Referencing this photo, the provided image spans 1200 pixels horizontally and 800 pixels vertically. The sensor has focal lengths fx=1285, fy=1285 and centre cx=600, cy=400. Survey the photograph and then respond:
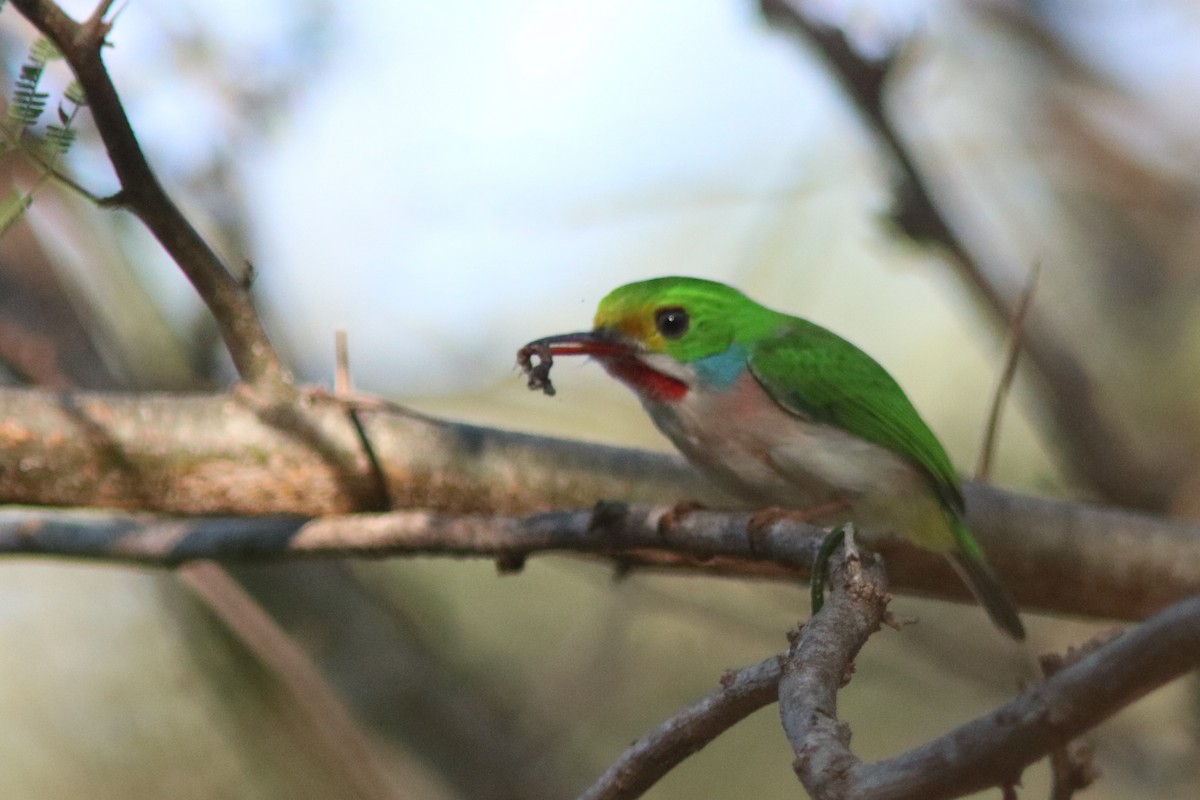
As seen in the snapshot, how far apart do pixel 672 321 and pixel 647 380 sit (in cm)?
18

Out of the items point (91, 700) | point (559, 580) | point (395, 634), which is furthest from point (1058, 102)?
point (91, 700)

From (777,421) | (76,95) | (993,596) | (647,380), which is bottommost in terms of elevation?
(993,596)

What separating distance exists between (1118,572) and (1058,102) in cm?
414

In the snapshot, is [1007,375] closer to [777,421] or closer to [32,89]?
[777,421]

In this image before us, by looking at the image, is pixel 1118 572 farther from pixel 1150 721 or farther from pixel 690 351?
pixel 1150 721

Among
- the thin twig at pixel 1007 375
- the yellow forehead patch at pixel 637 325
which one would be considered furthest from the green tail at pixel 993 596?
the yellow forehead patch at pixel 637 325

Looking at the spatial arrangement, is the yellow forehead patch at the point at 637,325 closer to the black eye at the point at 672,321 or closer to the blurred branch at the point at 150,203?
the black eye at the point at 672,321

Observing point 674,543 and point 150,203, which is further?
point 674,543

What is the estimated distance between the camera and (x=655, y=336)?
141 inches

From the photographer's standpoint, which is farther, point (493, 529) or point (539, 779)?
point (539, 779)

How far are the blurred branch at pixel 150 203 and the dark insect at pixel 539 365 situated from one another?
23.0 inches

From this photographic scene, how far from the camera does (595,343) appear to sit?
3498mm

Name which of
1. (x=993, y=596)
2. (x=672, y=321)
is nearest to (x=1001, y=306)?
(x=993, y=596)

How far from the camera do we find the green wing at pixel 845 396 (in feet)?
11.9
